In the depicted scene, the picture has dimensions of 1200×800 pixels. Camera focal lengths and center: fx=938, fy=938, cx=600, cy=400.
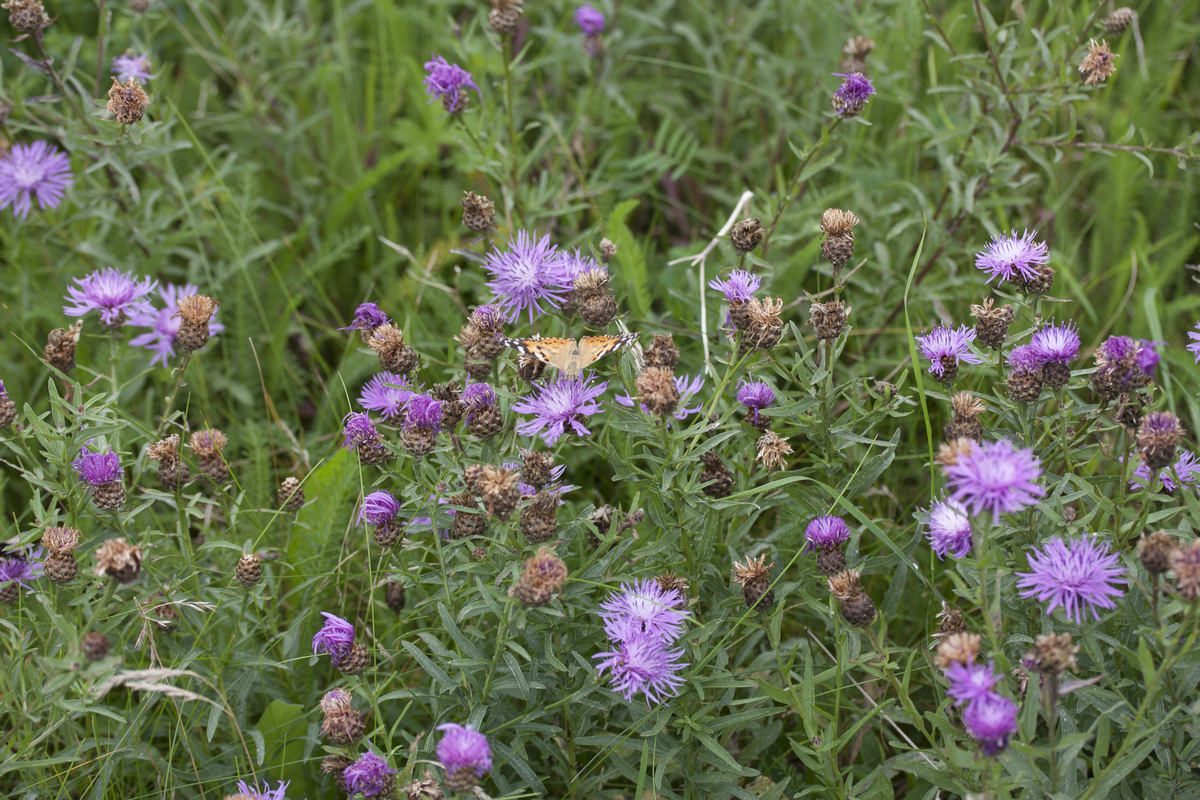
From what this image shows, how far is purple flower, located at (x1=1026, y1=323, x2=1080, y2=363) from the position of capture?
2232mm

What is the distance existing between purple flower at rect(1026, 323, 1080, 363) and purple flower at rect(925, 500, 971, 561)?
431mm

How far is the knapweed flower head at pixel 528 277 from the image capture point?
2.59 m

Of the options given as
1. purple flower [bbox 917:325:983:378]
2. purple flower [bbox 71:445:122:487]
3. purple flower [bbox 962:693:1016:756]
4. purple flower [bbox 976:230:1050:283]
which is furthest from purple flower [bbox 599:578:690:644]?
purple flower [bbox 71:445:122:487]

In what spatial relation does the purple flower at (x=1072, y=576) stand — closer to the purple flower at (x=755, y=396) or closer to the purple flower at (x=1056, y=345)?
the purple flower at (x=1056, y=345)

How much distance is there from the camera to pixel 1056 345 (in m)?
2.24

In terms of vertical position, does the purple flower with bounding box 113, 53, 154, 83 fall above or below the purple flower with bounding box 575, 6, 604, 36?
below

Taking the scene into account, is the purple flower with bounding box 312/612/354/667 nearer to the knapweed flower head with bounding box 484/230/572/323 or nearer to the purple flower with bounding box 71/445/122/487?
the purple flower with bounding box 71/445/122/487

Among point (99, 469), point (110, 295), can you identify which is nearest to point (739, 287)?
point (99, 469)

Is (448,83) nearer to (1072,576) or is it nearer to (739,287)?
(739,287)

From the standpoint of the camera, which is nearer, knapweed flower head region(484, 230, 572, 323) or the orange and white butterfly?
the orange and white butterfly

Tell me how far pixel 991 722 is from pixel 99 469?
216 cm

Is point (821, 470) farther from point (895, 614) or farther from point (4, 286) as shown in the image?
point (4, 286)

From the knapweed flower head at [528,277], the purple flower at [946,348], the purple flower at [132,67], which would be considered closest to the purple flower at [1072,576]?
the purple flower at [946,348]

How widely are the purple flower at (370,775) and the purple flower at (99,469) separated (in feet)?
3.28
